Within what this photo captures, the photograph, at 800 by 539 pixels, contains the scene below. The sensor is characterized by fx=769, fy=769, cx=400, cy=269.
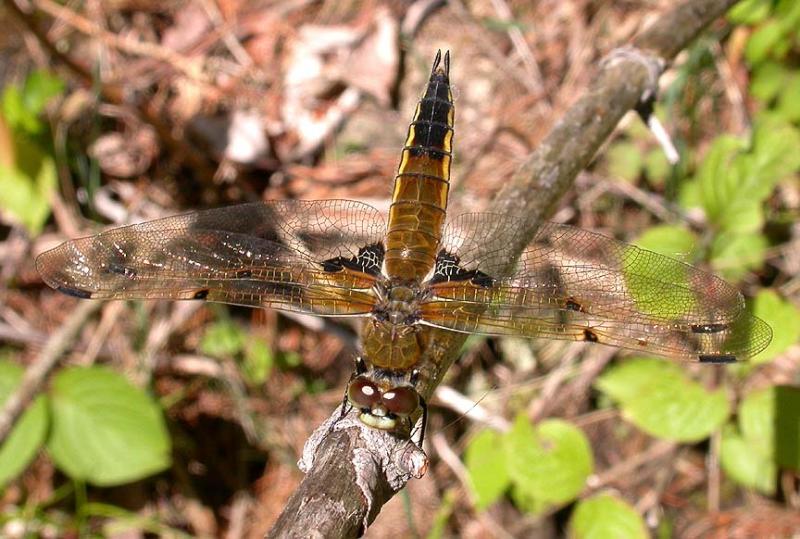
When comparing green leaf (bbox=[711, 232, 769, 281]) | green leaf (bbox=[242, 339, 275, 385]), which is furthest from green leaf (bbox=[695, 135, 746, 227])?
green leaf (bbox=[242, 339, 275, 385])

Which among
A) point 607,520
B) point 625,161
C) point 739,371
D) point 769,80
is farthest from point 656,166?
point 607,520

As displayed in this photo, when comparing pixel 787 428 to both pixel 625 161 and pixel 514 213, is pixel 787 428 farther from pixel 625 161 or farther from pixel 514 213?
pixel 514 213

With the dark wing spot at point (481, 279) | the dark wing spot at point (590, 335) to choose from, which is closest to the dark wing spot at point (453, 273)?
the dark wing spot at point (481, 279)

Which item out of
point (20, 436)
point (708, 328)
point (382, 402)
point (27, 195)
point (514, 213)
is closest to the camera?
point (382, 402)

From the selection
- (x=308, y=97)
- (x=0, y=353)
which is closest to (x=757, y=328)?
(x=308, y=97)

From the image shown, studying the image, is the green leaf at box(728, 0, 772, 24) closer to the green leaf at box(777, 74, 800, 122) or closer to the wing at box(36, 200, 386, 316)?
the green leaf at box(777, 74, 800, 122)
